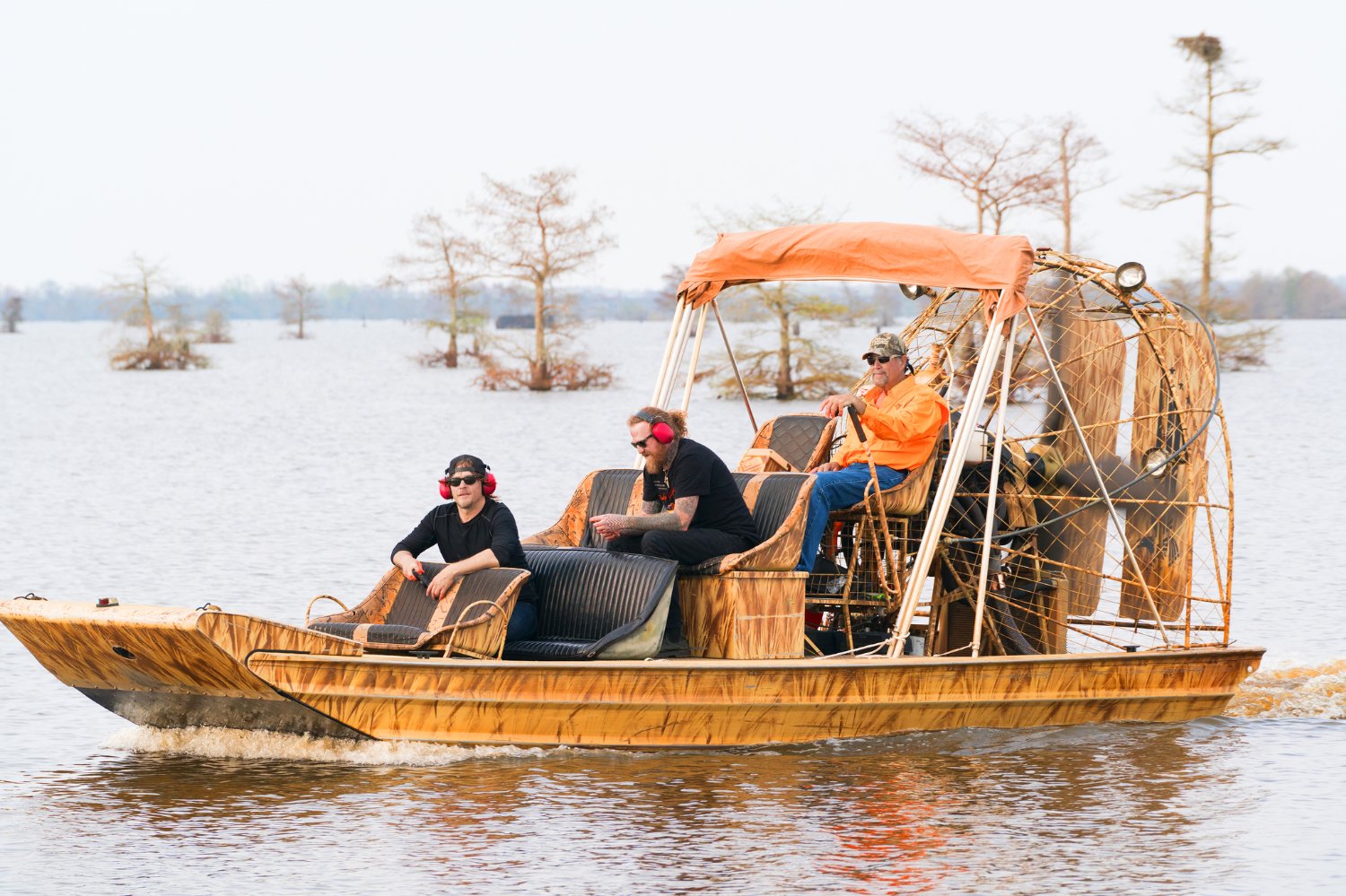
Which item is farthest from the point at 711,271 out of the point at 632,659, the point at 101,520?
the point at 101,520

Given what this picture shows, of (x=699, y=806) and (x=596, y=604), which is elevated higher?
(x=596, y=604)

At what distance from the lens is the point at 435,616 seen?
38.8 feet

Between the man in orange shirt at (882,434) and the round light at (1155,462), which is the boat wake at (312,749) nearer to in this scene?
the man in orange shirt at (882,434)

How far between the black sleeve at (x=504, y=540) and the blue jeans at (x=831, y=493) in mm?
1885

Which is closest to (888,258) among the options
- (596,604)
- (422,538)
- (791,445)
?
(791,445)

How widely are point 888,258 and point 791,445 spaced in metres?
1.99

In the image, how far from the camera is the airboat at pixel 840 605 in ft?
37.2

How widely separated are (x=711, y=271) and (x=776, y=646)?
330cm

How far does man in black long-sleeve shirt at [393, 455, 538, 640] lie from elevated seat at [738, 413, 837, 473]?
7.98 ft

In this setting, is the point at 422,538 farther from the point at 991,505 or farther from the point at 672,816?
the point at 991,505

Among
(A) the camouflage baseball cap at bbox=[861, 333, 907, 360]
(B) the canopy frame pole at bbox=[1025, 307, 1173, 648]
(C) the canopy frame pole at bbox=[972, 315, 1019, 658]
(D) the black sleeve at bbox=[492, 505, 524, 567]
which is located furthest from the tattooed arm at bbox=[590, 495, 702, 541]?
(B) the canopy frame pole at bbox=[1025, 307, 1173, 648]

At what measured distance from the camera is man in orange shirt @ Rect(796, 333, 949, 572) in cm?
1248

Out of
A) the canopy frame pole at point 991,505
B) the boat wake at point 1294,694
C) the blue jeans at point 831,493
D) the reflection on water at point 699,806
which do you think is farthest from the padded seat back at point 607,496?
the boat wake at point 1294,694

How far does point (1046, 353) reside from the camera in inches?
516
